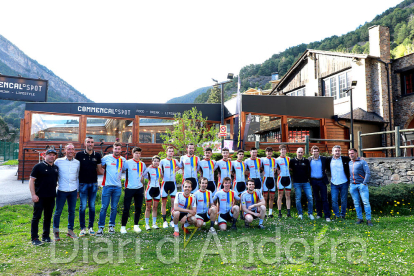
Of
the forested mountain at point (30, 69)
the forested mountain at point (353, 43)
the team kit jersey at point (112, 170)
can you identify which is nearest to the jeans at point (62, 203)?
the team kit jersey at point (112, 170)

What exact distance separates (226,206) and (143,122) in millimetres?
10673

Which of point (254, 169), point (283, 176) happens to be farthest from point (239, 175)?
point (283, 176)

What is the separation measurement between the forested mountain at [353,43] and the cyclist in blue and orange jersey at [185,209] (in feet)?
97.6

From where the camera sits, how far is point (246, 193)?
24.0 ft

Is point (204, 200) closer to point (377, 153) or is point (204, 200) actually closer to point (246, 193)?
point (246, 193)

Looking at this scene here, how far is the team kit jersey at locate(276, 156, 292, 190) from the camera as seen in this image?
826cm

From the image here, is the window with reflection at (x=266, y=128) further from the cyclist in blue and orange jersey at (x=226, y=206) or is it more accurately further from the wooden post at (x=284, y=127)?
the cyclist in blue and orange jersey at (x=226, y=206)

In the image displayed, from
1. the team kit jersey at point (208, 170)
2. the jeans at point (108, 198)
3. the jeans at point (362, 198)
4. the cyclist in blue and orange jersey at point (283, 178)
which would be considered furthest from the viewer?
the cyclist in blue and orange jersey at point (283, 178)

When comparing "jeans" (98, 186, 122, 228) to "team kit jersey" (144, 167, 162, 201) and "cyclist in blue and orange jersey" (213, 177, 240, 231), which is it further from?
"cyclist in blue and orange jersey" (213, 177, 240, 231)

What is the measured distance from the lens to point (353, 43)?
7206 centimetres

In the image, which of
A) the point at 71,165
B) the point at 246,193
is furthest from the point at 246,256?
the point at 71,165

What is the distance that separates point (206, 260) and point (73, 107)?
13.2m

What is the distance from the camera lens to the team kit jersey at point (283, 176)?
8.26m

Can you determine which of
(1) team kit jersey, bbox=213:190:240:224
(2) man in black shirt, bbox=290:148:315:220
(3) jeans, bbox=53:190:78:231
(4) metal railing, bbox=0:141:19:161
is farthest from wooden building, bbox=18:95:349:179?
(4) metal railing, bbox=0:141:19:161
